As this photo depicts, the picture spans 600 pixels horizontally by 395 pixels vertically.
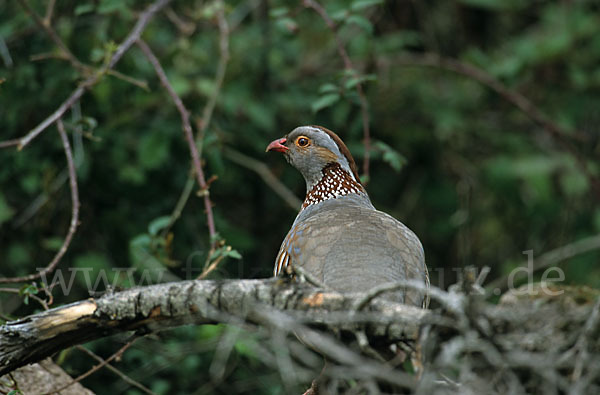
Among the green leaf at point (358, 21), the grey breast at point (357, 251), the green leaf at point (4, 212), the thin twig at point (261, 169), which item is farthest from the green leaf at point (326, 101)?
the green leaf at point (4, 212)

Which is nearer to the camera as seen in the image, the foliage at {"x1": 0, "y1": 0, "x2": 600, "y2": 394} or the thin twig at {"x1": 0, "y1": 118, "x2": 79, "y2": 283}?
the thin twig at {"x1": 0, "y1": 118, "x2": 79, "y2": 283}

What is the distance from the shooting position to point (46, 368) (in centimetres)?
397

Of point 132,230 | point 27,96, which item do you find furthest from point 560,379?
point 27,96

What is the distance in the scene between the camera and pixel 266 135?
23.8 feet

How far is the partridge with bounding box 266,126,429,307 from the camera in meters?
3.63

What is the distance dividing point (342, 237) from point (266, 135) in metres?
3.42

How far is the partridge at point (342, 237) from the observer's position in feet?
11.9

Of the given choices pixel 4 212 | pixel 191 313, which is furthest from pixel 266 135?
pixel 191 313

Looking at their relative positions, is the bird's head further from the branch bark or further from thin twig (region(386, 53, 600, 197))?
the branch bark

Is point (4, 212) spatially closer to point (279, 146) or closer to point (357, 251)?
point (279, 146)

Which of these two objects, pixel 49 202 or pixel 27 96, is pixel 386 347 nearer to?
pixel 49 202

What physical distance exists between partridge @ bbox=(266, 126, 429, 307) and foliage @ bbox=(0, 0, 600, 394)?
13.6 inches

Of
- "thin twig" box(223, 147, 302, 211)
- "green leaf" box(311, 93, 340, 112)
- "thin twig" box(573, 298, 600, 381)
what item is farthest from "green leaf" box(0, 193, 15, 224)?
"thin twig" box(573, 298, 600, 381)

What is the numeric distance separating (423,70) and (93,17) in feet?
14.7
